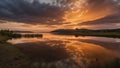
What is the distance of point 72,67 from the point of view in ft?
58.4

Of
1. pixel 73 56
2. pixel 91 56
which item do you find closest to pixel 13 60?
pixel 73 56

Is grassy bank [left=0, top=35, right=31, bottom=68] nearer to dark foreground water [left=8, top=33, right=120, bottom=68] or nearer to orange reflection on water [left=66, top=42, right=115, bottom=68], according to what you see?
dark foreground water [left=8, top=33, right=120, bottom=68]

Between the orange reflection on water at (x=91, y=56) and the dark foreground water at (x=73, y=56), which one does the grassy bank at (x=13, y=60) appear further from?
the orange reflection on water at (x=91, y=56)

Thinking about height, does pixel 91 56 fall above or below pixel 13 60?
below

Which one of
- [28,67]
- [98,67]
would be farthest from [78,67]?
[28,67]

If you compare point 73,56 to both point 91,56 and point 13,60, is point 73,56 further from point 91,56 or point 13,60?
point 13,60

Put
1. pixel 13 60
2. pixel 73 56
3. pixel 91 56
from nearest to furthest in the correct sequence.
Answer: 1. pixel 13 60
2. pixel 91 56
3. pixel 73 56

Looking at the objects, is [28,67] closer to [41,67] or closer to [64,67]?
[41,67]

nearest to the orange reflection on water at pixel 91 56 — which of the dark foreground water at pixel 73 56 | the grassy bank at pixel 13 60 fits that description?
the dark foreground water at pixel 73 56

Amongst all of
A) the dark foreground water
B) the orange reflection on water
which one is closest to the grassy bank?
the dark foreground water

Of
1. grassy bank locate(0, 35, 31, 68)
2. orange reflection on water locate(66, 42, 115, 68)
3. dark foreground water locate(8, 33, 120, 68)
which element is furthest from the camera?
orange reflection on water locate(66, 42, 115, 68)

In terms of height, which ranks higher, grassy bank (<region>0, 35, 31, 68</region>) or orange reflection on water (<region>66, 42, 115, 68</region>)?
grassy bank (<region>0, 35, 31, 68</region>)

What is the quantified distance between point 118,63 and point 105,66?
1285 millimetres

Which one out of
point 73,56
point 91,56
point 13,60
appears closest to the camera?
point 13,60
